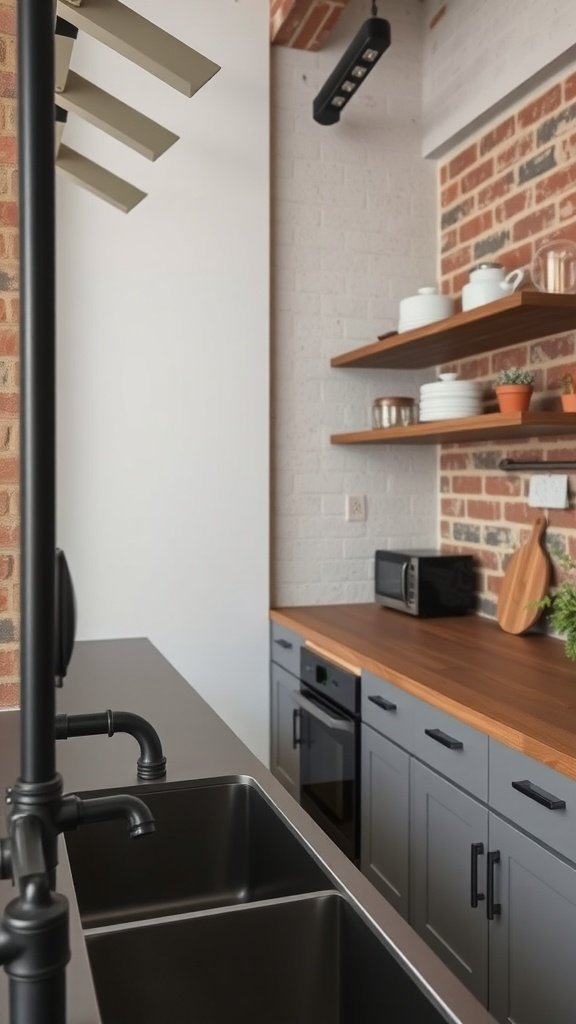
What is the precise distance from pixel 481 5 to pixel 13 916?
3.16 meters

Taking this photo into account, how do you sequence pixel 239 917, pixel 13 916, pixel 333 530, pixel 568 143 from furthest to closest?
1. pixel 333 530
2. pixel 568 143
3. pixel 239 917
4. pixel 13 916

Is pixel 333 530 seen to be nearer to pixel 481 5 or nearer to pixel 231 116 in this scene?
pixel 231 116

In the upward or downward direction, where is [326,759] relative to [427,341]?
downward

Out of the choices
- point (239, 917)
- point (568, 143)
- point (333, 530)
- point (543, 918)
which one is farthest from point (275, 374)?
point (239, 917)

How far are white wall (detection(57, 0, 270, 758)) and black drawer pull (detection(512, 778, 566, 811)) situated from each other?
1565mm

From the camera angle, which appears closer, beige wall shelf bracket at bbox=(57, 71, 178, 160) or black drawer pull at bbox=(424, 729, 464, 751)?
beige wall shelf bracket at bbox=(57, 71, 178, 160)

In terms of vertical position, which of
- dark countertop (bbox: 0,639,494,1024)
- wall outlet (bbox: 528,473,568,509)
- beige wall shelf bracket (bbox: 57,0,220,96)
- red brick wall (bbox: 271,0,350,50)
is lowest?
dark countertop (bbox: 0,639,494,1024)

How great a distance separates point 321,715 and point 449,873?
76cm

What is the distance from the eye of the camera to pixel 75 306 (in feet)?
9.41

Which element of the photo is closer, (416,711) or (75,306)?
(416,711)

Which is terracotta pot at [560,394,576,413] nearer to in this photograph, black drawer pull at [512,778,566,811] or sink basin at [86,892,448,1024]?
black drawer pull at [512,778,566,811]

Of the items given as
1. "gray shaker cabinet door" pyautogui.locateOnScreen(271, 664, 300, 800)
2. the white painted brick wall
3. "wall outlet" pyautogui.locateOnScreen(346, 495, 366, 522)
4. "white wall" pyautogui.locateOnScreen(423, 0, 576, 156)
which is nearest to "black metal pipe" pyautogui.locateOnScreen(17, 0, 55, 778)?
"white wall" pyautogui.locateOnScreen(423, 0, 576, 156)

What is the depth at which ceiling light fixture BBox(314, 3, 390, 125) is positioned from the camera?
2475mm

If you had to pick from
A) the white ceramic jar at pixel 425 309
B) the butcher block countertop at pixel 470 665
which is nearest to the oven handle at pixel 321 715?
the butcher block countertop at pixel 470 665
